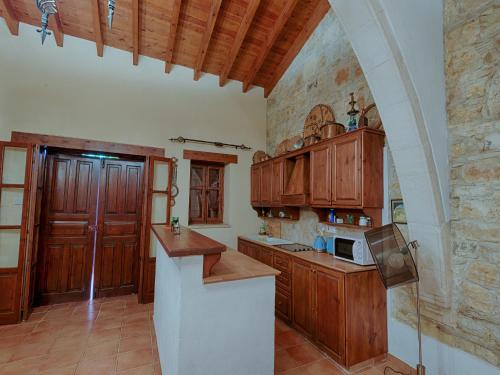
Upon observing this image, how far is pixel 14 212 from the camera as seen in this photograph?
10.2ft

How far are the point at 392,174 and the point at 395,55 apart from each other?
A: 117 cm

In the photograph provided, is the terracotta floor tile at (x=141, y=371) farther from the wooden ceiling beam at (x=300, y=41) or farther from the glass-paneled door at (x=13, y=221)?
the wooden ceiling beam at (x=300, y=41)

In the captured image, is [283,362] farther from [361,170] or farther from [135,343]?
[361,170]

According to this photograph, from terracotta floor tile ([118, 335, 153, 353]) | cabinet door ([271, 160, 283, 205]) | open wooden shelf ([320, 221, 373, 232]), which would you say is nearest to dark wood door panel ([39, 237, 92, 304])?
terracotta floor tile ([118, 335, 153, 353])

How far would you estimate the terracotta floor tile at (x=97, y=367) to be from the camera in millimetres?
2152

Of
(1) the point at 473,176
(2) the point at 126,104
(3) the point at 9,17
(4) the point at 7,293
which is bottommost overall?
(4) the point at 7,293

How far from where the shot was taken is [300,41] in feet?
13.4

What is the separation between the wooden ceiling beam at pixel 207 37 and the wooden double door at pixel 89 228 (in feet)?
6.31

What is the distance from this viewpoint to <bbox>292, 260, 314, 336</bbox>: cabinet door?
270cm

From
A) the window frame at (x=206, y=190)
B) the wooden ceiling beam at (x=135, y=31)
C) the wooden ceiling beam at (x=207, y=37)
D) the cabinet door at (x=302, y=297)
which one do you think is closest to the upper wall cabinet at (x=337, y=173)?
the cabinet door at (x=302, y=297)

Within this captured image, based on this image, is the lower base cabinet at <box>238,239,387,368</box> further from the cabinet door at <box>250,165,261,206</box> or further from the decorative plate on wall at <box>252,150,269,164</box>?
the decorative plate on wall at <box>252,150,269,164</box>

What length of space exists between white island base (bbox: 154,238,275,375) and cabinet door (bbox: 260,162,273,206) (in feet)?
7.76

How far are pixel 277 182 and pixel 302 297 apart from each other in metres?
1.76

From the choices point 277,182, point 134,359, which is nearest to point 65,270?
point 134,359
